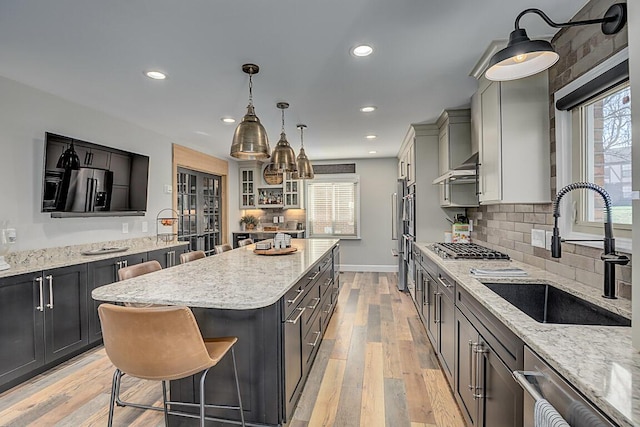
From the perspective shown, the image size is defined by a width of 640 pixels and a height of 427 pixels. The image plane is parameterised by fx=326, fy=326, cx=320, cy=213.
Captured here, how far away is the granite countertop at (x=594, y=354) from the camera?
0.76m

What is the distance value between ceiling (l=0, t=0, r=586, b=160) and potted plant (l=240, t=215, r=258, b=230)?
350cm

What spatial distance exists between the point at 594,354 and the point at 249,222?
21.2 ft

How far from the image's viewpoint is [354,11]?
1.83m

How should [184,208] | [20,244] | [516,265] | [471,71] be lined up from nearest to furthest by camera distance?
[516,265]
[471,71]
[20,244]
[184,208]

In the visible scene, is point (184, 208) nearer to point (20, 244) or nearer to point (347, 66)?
point (20, 244)

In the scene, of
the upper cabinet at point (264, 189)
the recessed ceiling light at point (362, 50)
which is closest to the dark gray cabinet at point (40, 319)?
the recessed ceiling light at point (362, 50)

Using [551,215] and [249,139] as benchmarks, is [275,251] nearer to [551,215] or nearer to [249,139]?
[249,139]

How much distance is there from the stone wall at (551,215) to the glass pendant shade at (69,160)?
4073 millimetres

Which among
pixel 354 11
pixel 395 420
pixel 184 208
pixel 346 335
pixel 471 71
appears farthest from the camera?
pixel 184 208

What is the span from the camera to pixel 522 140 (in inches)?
86.0

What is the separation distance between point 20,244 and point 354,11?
3301mm

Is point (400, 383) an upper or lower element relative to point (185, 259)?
lower

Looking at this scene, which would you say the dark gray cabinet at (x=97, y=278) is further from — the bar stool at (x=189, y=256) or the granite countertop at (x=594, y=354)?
the granite countertop at (x=594, y=354)

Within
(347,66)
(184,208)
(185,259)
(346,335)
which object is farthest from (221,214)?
(347,66)
